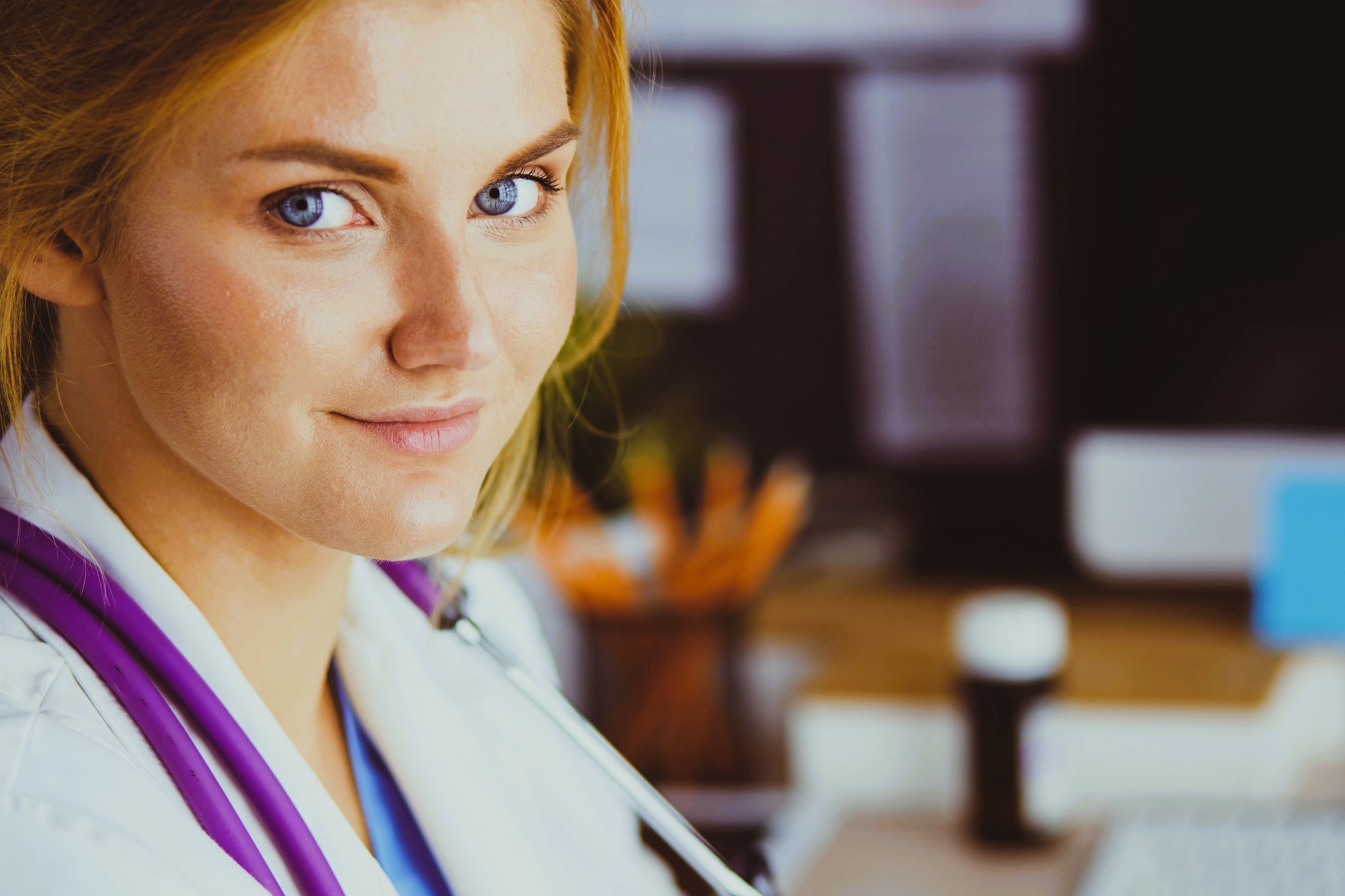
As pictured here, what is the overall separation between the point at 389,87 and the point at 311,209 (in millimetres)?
50

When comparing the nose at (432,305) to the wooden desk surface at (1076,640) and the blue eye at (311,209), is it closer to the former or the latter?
the blue eye at (311,209)

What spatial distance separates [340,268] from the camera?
1.53 ft

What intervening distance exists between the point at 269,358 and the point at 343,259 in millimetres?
44

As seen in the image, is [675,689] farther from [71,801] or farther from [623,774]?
[71,801]

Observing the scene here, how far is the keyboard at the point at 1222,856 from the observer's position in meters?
0.81

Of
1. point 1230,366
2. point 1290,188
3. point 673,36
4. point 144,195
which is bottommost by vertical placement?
point 144,195

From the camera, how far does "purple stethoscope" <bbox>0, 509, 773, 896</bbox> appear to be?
469mm

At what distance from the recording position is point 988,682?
951 millimetres

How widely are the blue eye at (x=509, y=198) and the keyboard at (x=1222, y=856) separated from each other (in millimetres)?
558

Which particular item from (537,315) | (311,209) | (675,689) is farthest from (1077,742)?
(311,209)

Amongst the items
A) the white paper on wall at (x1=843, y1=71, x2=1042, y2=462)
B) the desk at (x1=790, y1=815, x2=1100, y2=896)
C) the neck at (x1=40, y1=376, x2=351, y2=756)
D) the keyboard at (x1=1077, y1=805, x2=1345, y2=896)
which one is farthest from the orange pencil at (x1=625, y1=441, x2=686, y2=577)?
the neck at (x1=40, y1=376, x2=351, y2=756)

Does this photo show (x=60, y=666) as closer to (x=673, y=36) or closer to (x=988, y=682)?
(x=988, y=682)

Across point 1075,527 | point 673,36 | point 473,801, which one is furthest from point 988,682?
point 673,36

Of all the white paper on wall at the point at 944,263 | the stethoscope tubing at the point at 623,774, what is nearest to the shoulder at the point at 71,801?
the stethoscope tubing at the point at 623,774
